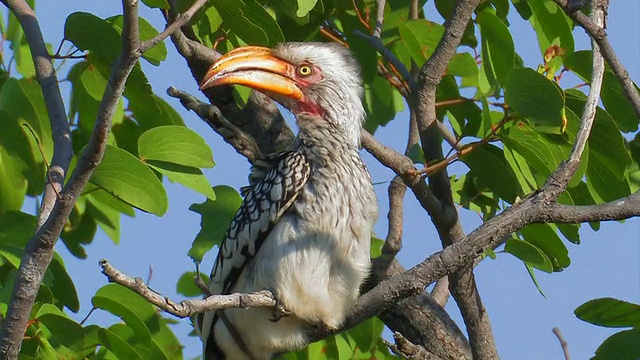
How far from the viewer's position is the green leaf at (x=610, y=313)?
3.46 m

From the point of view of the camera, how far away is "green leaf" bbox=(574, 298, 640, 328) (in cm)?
346

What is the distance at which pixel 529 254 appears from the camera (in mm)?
3635

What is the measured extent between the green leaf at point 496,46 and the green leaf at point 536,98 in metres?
0.22

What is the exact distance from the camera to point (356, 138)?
13.8ft

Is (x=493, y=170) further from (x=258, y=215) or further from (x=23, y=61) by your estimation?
(x=23, y=61)

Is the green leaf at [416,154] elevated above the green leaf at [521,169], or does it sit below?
above

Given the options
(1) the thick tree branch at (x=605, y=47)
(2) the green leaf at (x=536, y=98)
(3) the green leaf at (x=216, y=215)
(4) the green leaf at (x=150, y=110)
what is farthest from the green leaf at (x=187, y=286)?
(1) the thick tree branch at (x=605, y=47)

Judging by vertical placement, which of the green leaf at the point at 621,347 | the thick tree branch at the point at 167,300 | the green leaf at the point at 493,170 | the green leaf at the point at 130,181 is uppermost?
the green leaf at the point at 493,170

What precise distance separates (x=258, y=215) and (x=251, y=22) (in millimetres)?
692

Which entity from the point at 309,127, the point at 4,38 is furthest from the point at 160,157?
the point at 4,38

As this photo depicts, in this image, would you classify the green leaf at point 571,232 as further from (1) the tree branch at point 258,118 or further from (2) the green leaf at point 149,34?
(2) the green leaf at point 149,34

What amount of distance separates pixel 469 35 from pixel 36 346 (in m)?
2.16

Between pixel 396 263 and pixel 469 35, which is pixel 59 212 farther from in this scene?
pixel 469 35

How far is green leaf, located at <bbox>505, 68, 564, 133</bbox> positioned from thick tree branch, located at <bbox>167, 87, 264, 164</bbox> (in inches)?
48.3
